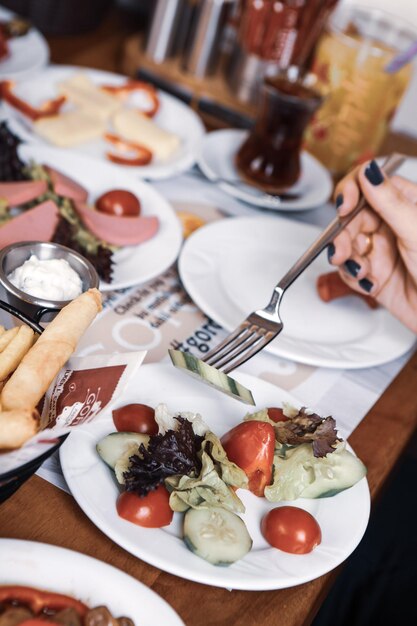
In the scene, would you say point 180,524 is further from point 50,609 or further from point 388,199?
point 388,199

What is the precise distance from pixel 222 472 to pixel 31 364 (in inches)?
11.2

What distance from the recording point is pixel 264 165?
1.96 meters

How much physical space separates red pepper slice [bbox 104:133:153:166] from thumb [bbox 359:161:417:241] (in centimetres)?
66

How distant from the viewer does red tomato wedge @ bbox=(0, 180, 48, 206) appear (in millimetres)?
1507

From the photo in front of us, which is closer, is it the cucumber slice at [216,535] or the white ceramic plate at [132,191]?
the cucumber slice at [216,535]

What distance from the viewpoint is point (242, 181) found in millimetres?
1974

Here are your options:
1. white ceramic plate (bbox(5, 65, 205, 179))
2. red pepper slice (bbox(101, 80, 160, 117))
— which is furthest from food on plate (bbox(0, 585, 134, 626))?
red pepper slice (bbox(101, 80, 160, 117))

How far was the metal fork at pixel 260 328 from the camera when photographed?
48.7 inches

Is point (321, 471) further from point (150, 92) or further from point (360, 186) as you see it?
point (150, 92)

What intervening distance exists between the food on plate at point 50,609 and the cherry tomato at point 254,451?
0.94 ft

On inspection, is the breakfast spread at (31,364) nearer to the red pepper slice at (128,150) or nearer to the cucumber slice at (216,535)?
the cucumber slice at (216,535)

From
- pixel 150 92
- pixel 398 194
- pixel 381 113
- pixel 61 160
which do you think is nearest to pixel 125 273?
pixel 61 160

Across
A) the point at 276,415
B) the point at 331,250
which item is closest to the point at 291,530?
the point at 276,415

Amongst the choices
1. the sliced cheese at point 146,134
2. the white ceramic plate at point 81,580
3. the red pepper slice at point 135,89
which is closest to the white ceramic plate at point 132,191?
the sliced cheese at point 146,134
